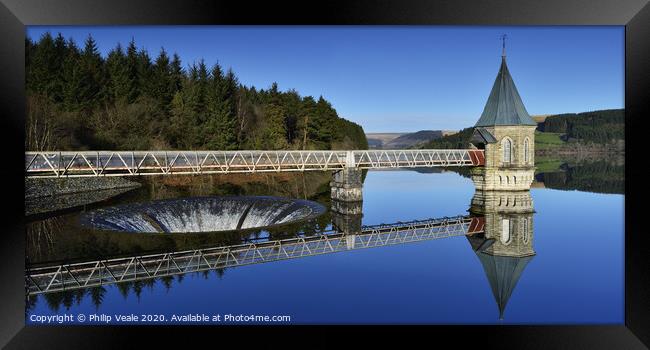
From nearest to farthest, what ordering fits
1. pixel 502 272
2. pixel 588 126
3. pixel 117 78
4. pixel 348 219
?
pixel 502 272 < pixel 348 219 < pixel 117 78 < pixel 588 126

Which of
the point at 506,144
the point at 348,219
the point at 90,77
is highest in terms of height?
the point at 90,77

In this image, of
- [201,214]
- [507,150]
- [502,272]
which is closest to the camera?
[502,272]

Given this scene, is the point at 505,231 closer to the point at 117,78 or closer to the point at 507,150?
the point at 507,150

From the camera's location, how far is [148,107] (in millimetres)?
30359

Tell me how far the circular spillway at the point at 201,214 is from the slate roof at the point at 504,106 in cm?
1212

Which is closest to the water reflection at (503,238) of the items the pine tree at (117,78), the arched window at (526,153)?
the arched window at (526,153)

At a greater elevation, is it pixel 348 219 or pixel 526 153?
pixel 526 153

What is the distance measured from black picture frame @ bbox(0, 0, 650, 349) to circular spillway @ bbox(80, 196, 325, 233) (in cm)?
977

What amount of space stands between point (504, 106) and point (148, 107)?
21835 millimetres

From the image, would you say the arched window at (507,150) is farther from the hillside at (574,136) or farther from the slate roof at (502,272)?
the hillside at (574,136)

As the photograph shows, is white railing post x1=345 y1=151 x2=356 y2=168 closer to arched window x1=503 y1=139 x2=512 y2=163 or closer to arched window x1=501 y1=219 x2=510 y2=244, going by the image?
arched window x1=501 y1=219 x2=510 y2=244

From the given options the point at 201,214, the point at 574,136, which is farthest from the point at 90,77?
the point at 574,136

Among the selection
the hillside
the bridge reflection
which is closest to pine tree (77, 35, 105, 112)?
the bridge reflection
